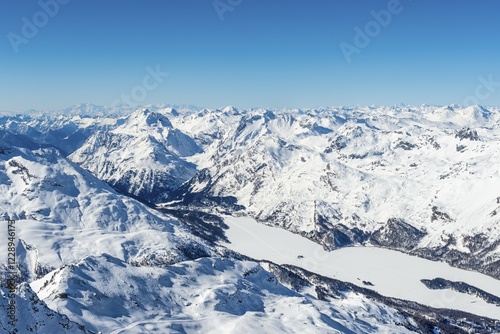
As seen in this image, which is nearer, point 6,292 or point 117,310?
point 6,292

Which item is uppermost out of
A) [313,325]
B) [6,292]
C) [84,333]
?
[6,292]

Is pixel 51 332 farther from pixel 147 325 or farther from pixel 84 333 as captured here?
pixel 147 325

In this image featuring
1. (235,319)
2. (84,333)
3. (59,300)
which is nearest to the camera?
(84,333)

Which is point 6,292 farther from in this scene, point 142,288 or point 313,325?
point 313,325

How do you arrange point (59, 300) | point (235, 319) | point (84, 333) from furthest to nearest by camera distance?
point (235, 319) → point (59, 300) → point (84, 333)

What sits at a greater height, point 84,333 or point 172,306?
point 84,333

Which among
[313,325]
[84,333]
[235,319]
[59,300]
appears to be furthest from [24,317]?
[313,325]

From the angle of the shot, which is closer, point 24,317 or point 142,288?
point 24,317

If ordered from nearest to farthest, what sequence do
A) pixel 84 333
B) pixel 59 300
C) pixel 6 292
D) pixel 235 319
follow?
pixel 6 292 → pixel 84 333 → pixel 59 300 → pixel 235 319

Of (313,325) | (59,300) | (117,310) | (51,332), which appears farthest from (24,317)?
(313,325)
